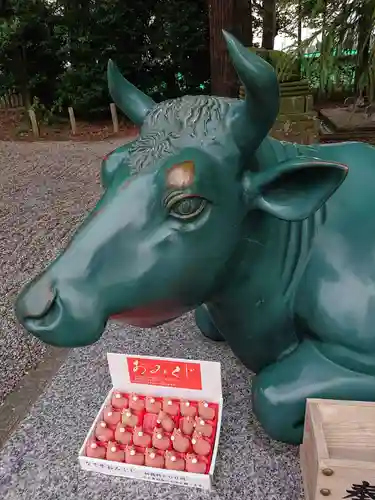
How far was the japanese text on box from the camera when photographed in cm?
161

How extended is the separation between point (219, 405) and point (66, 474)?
52cm

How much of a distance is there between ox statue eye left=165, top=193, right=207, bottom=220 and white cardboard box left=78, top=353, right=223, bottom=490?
25.7 inches

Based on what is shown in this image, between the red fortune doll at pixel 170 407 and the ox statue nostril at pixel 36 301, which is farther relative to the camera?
the red fortune doll at pixel 170 407

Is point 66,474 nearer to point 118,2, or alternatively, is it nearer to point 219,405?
point 219,405

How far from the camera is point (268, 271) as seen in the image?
133 centimetres

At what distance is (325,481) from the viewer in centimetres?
119

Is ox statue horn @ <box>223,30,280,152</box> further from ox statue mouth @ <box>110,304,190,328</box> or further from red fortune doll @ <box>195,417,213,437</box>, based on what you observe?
red fortune doll @ <box>195,417,213,437</box>

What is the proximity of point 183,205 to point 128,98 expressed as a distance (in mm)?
453

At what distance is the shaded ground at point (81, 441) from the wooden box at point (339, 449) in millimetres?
197

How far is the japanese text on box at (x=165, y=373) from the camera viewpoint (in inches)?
63.5

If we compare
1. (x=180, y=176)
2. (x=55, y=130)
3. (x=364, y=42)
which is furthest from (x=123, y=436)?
(x=55, y=130)

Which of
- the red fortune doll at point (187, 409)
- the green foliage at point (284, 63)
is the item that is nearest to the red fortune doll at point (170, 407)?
the red fortune doll at point (187, 409)

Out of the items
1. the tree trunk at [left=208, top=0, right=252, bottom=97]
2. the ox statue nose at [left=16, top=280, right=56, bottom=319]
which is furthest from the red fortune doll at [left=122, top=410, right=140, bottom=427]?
the tree trunk at [left=208, top=0, right=252, bottom=97]

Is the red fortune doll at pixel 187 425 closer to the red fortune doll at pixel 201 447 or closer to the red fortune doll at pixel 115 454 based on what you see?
the red fortune doll at pixel 201 447
